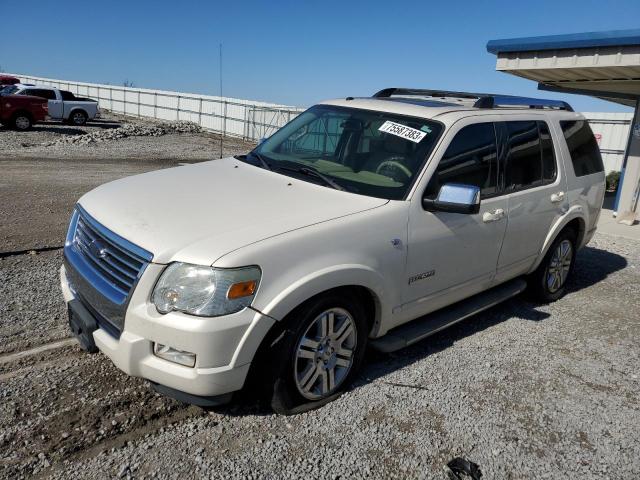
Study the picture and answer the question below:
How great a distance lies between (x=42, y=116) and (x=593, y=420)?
79.7ft

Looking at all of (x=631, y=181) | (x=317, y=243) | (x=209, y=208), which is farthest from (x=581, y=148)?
(x=631, y=181)

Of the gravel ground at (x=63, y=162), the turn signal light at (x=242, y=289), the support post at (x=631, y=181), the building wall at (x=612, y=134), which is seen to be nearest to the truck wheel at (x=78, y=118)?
the gravel ground at (x=63, y=162)

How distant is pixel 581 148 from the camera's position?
5.61 meters

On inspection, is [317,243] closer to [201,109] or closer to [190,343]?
[190,343]

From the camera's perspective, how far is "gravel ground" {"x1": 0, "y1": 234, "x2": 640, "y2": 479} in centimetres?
292

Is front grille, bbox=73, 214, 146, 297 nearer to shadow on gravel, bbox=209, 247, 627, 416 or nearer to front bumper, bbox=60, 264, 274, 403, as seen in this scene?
front bumper, bbox=60, 264, 274, 403

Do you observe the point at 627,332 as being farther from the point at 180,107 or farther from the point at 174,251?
the point at 180,107

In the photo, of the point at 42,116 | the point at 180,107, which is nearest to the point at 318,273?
the point at 42,116

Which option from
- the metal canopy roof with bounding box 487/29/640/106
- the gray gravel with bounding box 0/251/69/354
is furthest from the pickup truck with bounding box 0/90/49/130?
the metal canopy roof with bounding box 487/29/640/106

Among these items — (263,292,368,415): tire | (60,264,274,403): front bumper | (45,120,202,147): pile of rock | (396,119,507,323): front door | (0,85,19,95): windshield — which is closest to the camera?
(60,264,274,403): front bumper

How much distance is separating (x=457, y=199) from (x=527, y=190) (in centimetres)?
151

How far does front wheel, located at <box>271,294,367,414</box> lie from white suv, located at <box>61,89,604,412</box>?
10 mm

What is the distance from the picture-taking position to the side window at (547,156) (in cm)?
501

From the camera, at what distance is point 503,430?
3.43m
